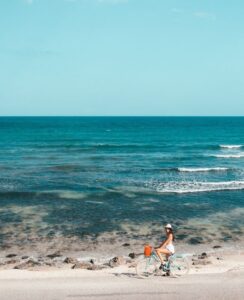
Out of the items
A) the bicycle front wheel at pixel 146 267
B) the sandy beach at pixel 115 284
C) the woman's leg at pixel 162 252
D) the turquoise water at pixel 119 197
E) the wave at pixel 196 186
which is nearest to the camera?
the sandy beach at pixel 115 284

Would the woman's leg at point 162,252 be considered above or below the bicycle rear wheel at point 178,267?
above

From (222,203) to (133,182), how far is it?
10.0 m

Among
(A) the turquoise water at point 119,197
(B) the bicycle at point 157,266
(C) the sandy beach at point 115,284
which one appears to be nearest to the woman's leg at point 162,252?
(B) the bicycle at point 157,266

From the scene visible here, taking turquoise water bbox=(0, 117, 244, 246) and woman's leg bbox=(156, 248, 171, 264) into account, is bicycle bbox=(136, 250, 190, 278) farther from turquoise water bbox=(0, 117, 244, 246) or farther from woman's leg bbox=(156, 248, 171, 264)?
→ turquoise water bbox=(0, 117, 244, 246)

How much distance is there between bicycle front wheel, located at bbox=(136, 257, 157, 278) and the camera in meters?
16.6

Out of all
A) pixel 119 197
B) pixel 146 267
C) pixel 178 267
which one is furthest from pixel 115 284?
pixel 119 197

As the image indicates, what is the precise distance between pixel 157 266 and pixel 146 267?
1.57ft

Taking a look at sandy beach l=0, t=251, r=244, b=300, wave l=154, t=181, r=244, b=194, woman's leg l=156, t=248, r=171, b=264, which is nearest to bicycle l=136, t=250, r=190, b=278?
woman's leg l=156, t=248, r=171, b=264

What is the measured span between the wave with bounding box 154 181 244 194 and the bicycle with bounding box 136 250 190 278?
18.7m

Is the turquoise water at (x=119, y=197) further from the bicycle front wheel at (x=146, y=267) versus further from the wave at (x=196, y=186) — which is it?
the bicycle front wheel at (x=146, y=267)

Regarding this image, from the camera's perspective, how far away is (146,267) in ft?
54.9

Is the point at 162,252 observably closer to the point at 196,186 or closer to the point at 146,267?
the point at 146,267

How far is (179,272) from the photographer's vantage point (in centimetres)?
Result: 1708

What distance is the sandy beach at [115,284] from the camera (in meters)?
14.5
